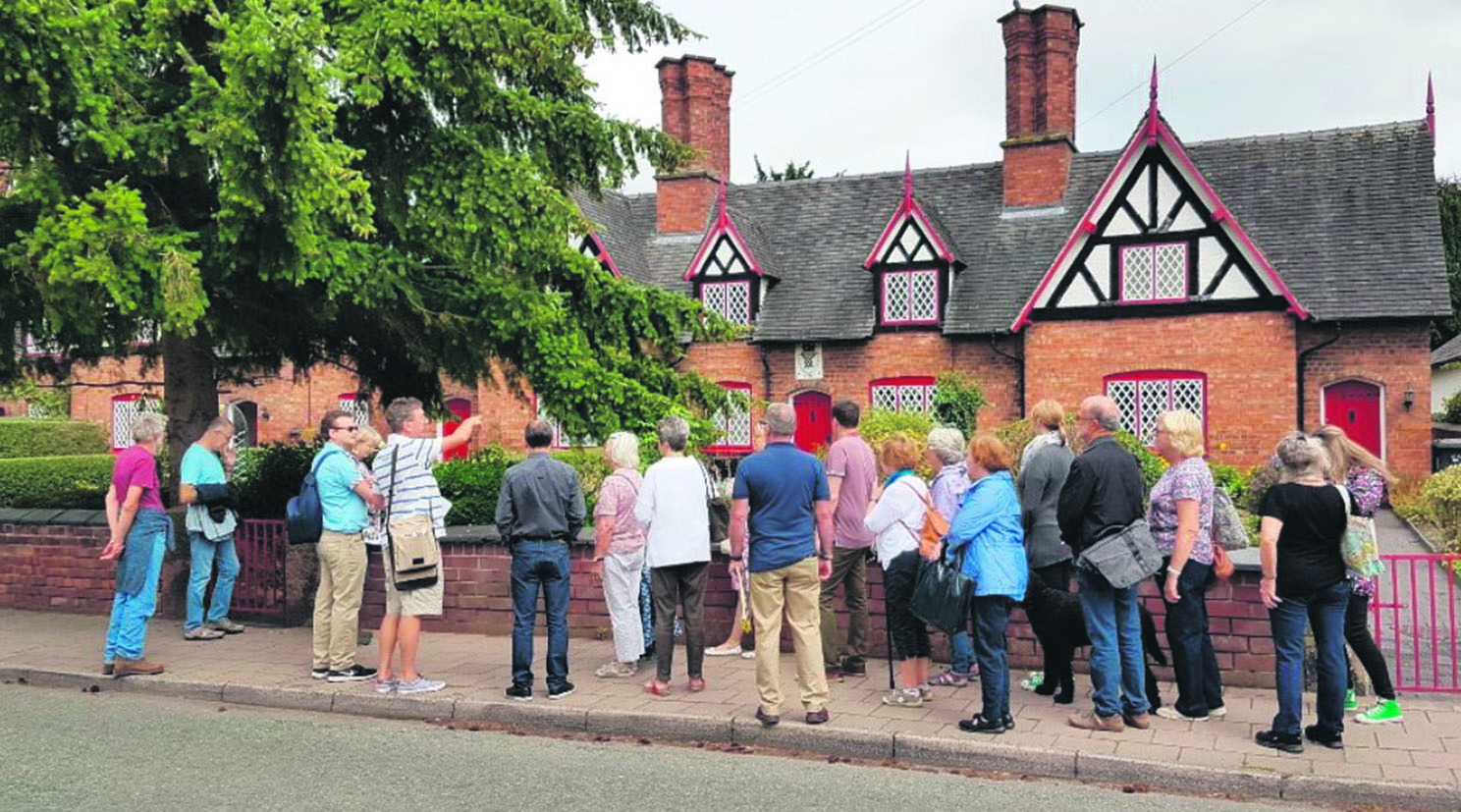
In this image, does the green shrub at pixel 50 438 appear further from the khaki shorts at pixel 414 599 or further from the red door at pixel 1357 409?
the red door at pixel 1357 409

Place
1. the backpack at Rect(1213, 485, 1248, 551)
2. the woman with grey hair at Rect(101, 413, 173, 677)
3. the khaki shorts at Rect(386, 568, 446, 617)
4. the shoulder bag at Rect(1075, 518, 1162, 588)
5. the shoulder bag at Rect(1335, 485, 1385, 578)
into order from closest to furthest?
the shoulder bag at Rect(1335, 485, 1385, 578), the shoulder bag at Rect(1075, 518, 1162, 588), the backpack at Rect(1213, 485, 1248, 551), the khaki shorts at Rect(386, 568, 446, 617), the woman with grey hair at Rect(101, 413, 173, 677)

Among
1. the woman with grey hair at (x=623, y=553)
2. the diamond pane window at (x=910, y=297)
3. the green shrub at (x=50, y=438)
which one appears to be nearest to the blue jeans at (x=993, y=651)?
the woman with grey hair at (x=623, y=553)

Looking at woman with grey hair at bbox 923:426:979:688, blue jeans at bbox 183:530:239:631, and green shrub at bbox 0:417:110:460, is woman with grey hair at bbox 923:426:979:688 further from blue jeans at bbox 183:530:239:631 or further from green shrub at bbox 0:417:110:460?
green shrub at bbox 0:417:110:460

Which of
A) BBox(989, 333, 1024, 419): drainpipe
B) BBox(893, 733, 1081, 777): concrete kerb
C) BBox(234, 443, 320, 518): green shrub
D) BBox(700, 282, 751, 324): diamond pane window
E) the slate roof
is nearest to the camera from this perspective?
BBox(893, 733, 1081, 777): concrete kerb

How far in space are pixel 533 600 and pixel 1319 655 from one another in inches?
185

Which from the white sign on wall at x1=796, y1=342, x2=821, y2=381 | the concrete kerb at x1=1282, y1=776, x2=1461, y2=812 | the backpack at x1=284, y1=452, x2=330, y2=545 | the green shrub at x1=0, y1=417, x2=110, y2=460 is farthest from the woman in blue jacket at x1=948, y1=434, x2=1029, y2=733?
the green shrub at x1=0, y1=417, x2=110, y2=460

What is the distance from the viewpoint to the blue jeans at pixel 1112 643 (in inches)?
251

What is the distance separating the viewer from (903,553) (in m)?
7.13

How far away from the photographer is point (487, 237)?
32.8 feet

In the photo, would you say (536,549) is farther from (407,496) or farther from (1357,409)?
(1357,409)

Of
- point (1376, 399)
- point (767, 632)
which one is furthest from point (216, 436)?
point (1376, 399)

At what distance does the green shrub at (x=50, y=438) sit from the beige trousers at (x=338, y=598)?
2376cm

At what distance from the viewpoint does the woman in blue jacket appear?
6.46 metres

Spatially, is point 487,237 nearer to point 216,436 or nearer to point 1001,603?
point 216,436
